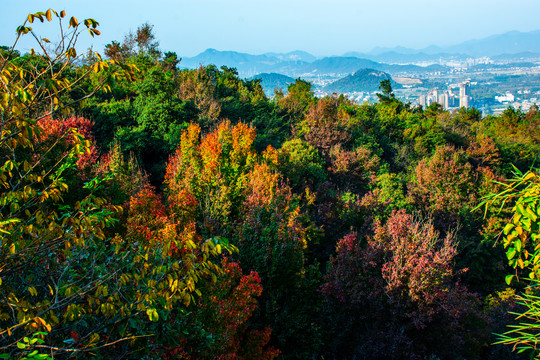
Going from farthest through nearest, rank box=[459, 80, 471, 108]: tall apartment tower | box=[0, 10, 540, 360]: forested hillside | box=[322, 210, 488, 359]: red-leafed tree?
box=[459, 80, 471, 108]: tall apartment tower
box=[322, 210, 488, 359]: red-leafed tree
box=[0, 10, 540, 360]: forested hillside

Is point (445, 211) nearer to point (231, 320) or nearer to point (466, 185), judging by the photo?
point (466, 185)

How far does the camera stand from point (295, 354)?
9953 mm

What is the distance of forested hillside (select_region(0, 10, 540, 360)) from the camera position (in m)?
3.09

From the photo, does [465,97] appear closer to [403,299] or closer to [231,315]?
[403,299]

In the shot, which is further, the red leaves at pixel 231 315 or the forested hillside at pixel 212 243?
the red leaves at pixel 231 315

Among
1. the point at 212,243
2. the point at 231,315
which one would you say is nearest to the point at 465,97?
the point at 231,315

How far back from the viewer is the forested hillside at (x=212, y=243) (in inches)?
122

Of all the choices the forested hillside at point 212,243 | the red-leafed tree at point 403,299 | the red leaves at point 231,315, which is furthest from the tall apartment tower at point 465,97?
the red leaves at point 231,315

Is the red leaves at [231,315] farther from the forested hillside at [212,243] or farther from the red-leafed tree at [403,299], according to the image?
the red-leafed tree at [403,299]

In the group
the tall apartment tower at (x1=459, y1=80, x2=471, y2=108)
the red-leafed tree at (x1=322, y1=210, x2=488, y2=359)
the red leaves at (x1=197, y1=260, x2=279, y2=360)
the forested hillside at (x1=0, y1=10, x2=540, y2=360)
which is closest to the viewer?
the forested hillside at (x1=0, y1=10, x2=540, y2=360)

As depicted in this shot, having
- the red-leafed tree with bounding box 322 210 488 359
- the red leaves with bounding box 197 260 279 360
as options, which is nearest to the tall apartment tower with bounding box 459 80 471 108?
the red-leafed tree with bounding box 322 210 488 359

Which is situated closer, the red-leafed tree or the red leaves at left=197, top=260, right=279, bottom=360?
the red leaves at left=197, top=260, right=279, bottom=360

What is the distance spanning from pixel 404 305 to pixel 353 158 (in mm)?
16394

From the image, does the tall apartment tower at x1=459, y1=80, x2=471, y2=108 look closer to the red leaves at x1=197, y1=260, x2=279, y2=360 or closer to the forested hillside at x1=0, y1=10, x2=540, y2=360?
the forested hillside at x1=0, y1=10, x2=540, y2=360
